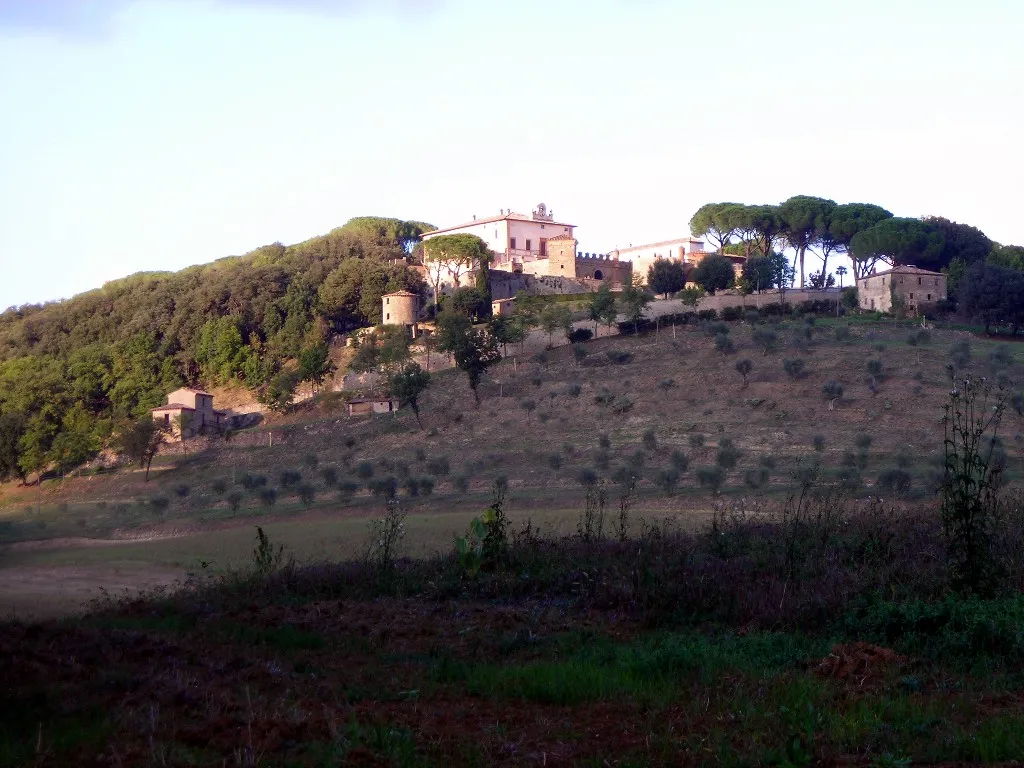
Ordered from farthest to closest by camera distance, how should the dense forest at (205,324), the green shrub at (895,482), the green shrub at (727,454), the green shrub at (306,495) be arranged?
the dense forest at (205,324) < the green shrub at (727,454) < the green shrub at (306,495) < the green shrub at (895,482)

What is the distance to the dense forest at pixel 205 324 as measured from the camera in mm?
48816

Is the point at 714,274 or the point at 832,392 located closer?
the point at 832,392

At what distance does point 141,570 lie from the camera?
9984mm

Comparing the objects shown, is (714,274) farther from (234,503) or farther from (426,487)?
(234,503)

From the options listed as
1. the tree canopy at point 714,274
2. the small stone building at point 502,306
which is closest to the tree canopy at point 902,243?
the tree canopy at point 714,274

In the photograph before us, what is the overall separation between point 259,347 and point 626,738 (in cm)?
6321

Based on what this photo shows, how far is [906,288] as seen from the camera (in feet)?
192

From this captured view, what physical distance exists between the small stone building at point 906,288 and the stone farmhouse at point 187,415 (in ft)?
125

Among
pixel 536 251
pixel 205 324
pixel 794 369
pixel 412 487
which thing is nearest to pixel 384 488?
pixel 412 487

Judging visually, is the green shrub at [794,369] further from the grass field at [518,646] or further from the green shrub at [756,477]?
the grass field at [518,646]

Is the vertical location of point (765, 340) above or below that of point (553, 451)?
above

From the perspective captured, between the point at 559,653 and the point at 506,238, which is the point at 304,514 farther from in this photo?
the point at 506,238

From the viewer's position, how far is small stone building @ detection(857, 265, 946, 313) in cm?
5831

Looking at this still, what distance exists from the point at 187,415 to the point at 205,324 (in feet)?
63.4
